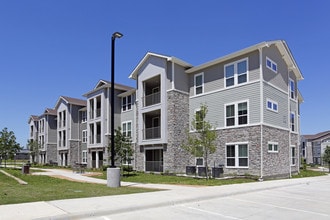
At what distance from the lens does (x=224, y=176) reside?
22.4 meters

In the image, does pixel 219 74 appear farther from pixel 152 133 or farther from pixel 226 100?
pixel 152 133

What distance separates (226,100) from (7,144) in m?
29.5

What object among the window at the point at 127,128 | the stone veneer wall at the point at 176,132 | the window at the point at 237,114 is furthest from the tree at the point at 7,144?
the window at the point at 237,114

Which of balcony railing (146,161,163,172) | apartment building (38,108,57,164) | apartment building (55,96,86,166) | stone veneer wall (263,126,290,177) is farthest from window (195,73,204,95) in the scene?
apartment building (38,108,57,164)

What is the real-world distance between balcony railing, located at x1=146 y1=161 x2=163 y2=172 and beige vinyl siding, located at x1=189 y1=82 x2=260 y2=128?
5205mm

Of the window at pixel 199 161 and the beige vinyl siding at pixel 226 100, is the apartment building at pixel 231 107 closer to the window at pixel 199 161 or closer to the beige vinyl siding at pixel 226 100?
the beige vinyl siding at pixel 226 100

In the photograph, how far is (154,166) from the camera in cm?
2839

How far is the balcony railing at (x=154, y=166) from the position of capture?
27.7 m

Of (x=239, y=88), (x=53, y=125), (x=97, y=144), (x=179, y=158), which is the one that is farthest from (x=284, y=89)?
(x=53, y=125)

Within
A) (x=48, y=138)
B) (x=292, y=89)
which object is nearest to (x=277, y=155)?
(x=292, y=89)

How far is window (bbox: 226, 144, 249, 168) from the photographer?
72.6 ft

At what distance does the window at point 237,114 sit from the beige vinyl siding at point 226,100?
13.6 inches

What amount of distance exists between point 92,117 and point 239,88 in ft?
70.5

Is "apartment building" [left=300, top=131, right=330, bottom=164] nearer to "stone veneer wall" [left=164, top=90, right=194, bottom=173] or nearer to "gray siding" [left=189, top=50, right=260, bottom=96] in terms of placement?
"stone veneer wall" [left=164, top=90, right=194, bottom=173]
